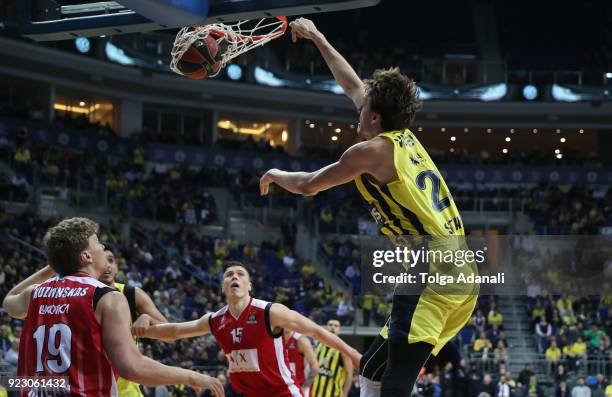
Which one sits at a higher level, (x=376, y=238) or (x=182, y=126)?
(x=182, y=126)

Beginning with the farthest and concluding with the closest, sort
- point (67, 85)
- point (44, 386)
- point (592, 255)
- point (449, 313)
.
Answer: point (67, 85) < point (592, 255) < point (449, 313) < point (44, 386)

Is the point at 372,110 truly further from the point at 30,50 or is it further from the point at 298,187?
the point at 30,50

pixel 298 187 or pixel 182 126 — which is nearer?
pixel 298 187

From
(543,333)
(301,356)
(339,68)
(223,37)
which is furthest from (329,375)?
(543,333)

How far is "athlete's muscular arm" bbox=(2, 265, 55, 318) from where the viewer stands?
607 centimetres

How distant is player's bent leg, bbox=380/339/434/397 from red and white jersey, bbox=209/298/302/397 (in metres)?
2.95

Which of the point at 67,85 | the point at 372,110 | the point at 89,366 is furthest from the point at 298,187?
the point at 67,85

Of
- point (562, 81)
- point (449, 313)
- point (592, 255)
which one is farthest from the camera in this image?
point (562, 81)

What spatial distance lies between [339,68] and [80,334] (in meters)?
2.49

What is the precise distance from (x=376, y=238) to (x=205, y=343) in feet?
31.1

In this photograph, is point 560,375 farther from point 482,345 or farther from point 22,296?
point 22,296

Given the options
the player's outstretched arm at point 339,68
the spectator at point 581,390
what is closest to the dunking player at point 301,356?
the player's outstretched arm at point 339,68

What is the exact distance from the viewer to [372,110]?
5484 millimetres

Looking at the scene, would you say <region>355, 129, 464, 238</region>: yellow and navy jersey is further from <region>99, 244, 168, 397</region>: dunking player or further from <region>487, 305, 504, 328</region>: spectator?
<region>487, 305, 504, 328</region>: spectator
